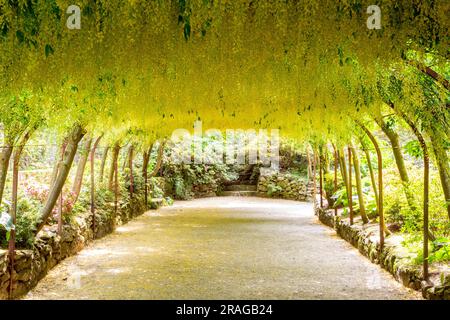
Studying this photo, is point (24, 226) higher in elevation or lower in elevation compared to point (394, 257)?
higher

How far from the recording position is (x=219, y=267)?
18.4ft

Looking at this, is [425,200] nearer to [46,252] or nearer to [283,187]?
[46,252]

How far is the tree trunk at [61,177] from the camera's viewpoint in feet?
17.0

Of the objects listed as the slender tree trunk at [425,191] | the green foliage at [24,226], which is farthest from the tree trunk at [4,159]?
the slender tree trunk at [425,191]

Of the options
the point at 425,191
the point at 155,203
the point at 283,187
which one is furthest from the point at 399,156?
the point at 283,187

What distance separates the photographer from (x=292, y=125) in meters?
8.70

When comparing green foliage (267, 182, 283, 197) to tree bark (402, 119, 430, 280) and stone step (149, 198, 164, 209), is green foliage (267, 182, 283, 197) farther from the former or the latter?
tree bark (402, 119, 430, 280)

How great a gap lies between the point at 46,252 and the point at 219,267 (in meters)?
1.97

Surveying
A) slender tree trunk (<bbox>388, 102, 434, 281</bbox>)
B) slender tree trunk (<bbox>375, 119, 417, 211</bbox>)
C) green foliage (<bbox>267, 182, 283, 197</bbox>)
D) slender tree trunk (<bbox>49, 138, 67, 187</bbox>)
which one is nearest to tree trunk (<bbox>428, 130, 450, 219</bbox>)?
slender tree trunk (<bbox>388, 102, 434, 281</bbox>)

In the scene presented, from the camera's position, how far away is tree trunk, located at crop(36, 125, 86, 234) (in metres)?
5.18

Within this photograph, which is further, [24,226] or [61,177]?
[61,177]

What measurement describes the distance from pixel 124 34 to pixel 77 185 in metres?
5.02
